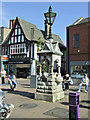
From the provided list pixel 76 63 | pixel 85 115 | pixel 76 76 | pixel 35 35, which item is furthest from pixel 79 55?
pixel 85 115

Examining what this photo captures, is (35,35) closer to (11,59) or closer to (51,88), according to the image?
(11,59)

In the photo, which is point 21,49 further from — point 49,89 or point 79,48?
point 49,89

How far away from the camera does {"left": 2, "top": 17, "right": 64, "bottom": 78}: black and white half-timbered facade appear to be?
1039 inches

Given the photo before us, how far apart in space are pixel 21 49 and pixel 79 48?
12001mm

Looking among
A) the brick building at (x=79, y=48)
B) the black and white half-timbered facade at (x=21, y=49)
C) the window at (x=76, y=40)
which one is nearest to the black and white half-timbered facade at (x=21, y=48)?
the black and white half-timbered facade at (x=21, y=49)

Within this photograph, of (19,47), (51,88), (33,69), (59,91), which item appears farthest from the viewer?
(19,47)

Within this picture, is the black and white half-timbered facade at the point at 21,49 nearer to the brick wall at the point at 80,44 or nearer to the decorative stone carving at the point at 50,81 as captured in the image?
the brick wall at the point at 80,44

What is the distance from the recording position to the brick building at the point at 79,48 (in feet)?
70.0

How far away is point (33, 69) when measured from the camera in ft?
84.9

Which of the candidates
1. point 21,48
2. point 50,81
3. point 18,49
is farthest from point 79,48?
point 50,81

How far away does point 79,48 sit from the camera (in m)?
22.0

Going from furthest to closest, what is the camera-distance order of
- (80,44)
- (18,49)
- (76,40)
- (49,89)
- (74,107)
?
(18,49), (76,40), (80,44), (49,89), (74,107)

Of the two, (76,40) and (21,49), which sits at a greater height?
(76,40)

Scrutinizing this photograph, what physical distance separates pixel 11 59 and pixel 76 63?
1437 cm
